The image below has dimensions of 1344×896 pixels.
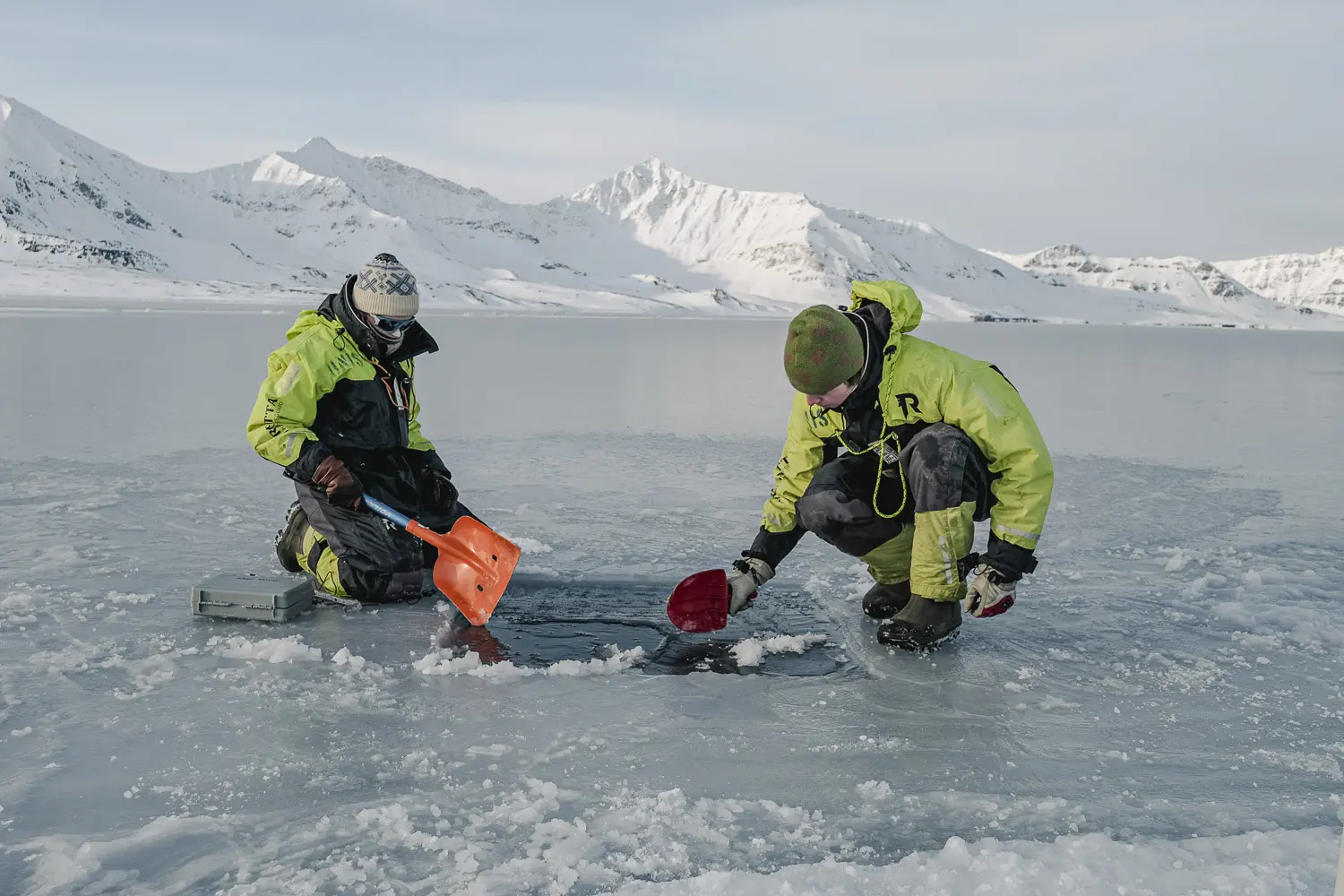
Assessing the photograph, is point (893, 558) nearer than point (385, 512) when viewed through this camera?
Yes

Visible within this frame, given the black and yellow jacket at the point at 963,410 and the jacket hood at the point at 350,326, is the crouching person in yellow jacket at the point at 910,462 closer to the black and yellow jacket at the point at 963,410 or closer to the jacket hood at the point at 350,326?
the black and yellow jacket at the point at 963,410

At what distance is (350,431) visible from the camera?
146 inches

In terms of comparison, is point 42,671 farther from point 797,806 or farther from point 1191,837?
point 1191,837

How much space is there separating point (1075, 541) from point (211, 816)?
3686 mm

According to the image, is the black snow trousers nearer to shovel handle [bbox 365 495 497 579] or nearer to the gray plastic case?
shovel handle [bbox 365 495 497 579]

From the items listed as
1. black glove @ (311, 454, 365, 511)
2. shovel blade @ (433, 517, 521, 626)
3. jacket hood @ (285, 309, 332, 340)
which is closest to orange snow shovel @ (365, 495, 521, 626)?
shovel blade @ (433, 517, 521, 626)

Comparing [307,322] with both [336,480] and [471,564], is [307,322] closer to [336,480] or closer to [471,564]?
[336,480]

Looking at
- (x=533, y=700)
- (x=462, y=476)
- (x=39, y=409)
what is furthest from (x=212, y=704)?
(x=39, y=409)

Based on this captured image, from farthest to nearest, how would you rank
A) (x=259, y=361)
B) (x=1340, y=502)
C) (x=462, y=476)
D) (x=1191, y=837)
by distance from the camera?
1. (x=259, y=361)
2. (x=462, y=476)
3. (x=1340, y=502)
4. (x=1191, y=837)

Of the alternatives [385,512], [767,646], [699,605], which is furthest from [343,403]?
[767,646]

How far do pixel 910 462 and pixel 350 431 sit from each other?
1948 mm

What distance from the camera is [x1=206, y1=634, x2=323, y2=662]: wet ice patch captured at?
9.80ft

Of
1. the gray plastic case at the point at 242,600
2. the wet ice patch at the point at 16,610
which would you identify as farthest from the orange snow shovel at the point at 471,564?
the wet ice patch at the point at 16,610

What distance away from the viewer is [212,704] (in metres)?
2.65
